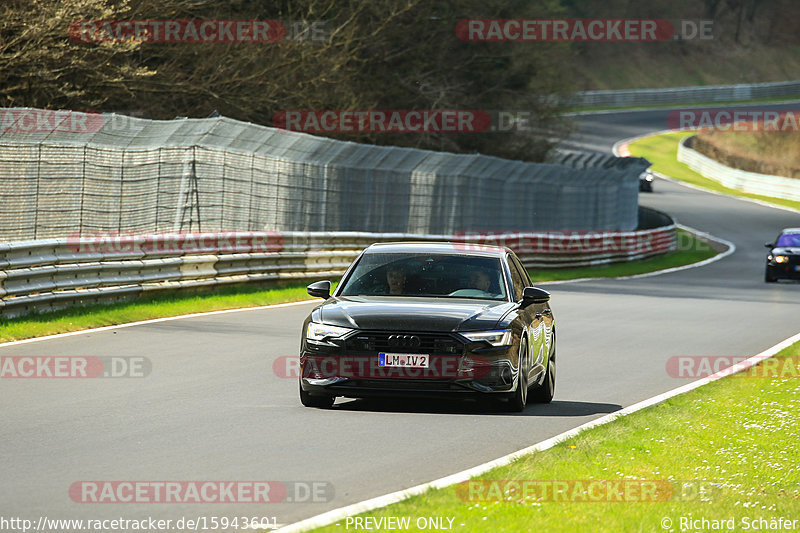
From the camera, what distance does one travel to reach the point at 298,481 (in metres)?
7.68

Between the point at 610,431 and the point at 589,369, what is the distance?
15.9ft

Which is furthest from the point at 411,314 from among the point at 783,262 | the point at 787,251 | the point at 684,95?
the point at 684,95

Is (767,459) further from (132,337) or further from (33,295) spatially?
(33,295)

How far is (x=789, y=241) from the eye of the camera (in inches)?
1403

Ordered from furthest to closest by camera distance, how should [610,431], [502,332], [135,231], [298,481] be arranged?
[135,231] < [502,332] < [610,431] < [298,481]

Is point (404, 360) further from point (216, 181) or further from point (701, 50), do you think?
point (701, 50)

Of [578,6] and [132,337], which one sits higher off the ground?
[578,6]

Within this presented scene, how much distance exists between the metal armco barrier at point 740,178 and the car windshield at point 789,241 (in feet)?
133

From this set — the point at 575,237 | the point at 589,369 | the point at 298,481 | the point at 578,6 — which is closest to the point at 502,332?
the point at 298,481

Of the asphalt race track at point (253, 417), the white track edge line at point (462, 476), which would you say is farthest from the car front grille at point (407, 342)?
the white track edge line at point (462, 476)

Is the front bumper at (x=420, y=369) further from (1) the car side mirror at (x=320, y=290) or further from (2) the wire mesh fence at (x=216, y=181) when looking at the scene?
(2) the wire mesh fence at (x=216, y=181)

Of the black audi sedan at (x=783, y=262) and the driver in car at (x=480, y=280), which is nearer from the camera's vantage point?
the driver in car at (x=480, y=280)

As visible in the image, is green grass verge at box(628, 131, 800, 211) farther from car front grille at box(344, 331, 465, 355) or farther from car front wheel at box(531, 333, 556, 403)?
car front grille at box(344, 331, 465, 355)

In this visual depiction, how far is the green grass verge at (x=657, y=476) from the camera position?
670 centimetres
